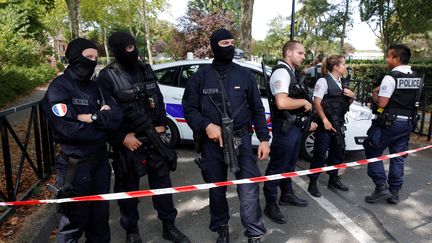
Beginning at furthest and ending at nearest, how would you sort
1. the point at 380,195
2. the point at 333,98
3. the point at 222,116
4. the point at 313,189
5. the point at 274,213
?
1. the point at 313,189
2. the point at 333,98
3. the point at 380,195
4. the point at 274,213
5. the point at 222,116

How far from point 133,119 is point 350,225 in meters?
2.38

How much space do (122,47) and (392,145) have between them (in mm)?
3197

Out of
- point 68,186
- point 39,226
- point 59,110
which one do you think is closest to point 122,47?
point 59,110

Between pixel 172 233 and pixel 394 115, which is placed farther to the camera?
pixel 394 115

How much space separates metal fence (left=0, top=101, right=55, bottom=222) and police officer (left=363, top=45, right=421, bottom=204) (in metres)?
3.92

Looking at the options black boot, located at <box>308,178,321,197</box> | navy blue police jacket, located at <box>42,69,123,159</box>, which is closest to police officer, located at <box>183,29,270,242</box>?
navy blue police jacket, located at <box>42,69,123,159</box>

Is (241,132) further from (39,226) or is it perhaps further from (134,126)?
(39,226)

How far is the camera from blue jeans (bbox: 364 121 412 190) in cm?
396

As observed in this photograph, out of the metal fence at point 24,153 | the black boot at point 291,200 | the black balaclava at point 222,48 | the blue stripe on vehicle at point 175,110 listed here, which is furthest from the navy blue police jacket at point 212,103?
the blue stripe on vehicle at point 175,110

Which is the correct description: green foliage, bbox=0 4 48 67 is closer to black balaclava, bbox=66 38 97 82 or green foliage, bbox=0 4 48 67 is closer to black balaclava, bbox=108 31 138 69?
black balaclava, bbox=108 31 138 69

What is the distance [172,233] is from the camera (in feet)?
10.5

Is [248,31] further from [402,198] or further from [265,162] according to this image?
[402,198]

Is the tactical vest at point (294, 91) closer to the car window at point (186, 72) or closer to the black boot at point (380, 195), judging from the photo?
the black boot at point (380, 195)

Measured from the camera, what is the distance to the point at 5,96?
10.5m
